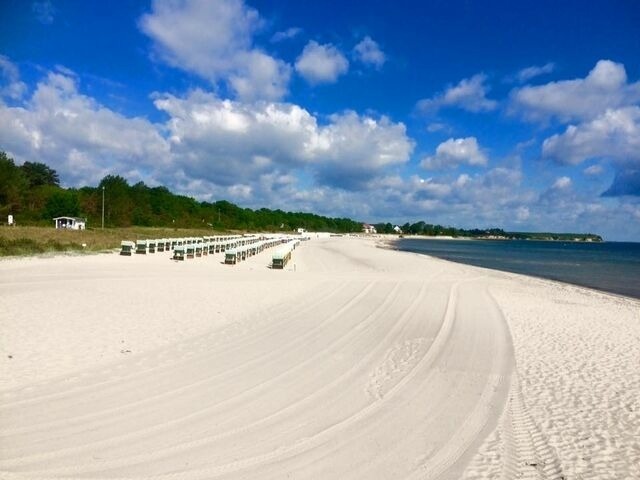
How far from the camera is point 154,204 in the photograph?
87.5 meters

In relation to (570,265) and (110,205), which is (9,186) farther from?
(570,265)

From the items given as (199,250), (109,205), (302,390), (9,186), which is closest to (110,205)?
(109,205)

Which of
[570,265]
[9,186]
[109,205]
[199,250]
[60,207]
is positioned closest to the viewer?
[199,250]

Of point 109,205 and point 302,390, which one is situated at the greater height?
point 109,205

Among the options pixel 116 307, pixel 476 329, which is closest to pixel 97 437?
pixel 116 307

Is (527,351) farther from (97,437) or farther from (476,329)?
(97,437)

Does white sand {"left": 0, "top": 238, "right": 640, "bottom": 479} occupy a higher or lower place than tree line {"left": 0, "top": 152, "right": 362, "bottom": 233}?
lower

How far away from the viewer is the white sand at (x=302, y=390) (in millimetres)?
4074

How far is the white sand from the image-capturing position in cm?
407

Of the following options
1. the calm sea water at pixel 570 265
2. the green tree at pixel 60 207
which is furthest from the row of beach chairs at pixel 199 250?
the green tree at pixel 60 207

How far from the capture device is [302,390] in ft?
19.0

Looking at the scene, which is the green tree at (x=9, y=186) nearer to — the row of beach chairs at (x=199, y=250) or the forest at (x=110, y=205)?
the forest at (x=110, y=205)

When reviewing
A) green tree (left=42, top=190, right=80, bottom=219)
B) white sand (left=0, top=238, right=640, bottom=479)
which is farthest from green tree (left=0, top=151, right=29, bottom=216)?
white sand (left=0, top=238, right=640, bottom=479)

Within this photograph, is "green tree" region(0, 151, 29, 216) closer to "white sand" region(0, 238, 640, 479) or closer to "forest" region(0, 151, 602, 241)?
"forest" region(0, 151, 602, 241)
